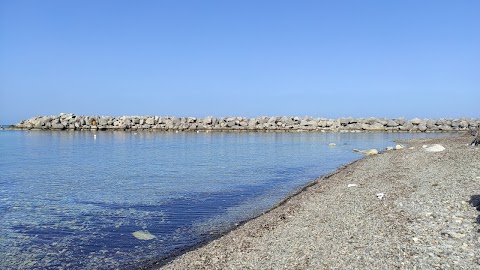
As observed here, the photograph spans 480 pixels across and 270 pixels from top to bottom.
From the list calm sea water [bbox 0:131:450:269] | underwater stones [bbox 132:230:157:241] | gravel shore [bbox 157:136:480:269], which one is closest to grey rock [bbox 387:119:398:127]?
calm sea water [bbox 0:131:450:269]

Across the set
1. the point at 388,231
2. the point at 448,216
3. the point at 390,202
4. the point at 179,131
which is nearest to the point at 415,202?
the point at 390,202

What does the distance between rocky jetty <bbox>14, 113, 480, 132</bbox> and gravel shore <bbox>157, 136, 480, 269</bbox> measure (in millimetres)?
59044

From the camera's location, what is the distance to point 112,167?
2384 cm

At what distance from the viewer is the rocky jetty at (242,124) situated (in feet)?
225

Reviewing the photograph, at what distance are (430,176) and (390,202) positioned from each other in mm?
3992

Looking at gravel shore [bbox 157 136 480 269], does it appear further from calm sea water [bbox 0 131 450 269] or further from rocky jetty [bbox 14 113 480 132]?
rocky jetty [bbox 14 113 480 132]

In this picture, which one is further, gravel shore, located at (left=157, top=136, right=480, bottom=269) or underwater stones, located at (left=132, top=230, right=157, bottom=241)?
underwater stones, located at (left=132, top=230, right=157, bottom=241)

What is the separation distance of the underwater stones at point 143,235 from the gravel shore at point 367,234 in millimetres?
2043

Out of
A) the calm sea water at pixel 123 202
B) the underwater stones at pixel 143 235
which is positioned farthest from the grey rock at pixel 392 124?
the underwater stones at pixel 143 235

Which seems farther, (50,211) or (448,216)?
(50,211)

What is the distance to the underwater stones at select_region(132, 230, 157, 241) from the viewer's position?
32.6 feet

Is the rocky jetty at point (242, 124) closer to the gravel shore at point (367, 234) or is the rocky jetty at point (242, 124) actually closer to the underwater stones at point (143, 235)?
the gravel shore at point (367, 234)

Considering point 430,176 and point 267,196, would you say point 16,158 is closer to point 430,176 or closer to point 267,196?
point 267,196

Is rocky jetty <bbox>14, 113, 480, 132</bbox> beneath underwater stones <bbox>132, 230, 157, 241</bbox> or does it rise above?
above
